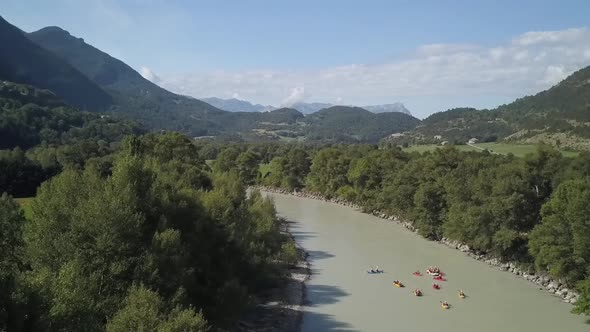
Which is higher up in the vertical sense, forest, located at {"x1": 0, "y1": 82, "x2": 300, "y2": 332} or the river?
forest, located at {"x1": 0, "y1": 82, "x2": 300, "y2": 332}

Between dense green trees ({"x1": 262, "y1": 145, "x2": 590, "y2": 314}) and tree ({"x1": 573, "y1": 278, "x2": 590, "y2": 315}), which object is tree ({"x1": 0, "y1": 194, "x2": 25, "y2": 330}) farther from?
dense green trees ({"x1": 262, "y1": 145, "x2": 590, "y2": 314})

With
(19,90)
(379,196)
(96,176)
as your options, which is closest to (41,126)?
(19,90)

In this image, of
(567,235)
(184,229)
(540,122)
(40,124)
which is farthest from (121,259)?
(540,122)

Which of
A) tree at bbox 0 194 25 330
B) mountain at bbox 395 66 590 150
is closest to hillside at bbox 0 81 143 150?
tree at bbox 0 194 25 330

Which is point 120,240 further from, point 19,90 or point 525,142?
point 19,90

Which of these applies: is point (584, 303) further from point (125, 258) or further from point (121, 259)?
point (121, 259)

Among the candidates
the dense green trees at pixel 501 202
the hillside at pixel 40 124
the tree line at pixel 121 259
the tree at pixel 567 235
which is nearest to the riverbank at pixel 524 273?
the dense green trees at pixel 501 202
